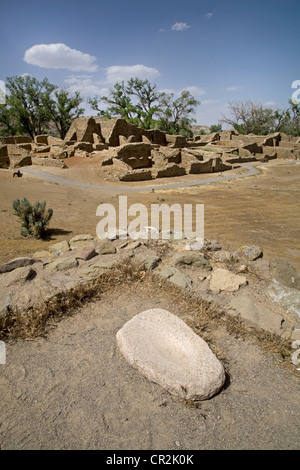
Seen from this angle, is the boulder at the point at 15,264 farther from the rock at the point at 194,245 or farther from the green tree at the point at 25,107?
the green tree at the point at 25,107

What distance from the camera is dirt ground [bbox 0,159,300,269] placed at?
268 inches

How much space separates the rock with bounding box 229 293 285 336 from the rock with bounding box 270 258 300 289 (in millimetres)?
954

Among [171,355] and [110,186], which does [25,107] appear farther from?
[171,355]

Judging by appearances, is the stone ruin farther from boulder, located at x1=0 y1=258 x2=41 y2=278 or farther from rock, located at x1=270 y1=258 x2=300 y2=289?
rock, located at x1=270 y1=258 x2=300 y2=289

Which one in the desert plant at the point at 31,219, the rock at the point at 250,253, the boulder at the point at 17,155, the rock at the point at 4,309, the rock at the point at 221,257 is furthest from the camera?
the boulder at the point at 17,155

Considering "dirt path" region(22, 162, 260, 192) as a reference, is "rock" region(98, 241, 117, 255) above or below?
below

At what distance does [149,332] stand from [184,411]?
32.7 inches

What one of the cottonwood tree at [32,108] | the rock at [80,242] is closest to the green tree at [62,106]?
the cottonwood tree at [32,108]

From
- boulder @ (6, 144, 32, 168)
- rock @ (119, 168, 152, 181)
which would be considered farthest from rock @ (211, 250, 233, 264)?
boulder @ (6, 144, 32, 168)

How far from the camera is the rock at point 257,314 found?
3.01m

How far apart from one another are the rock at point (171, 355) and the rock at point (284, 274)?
2187 mm

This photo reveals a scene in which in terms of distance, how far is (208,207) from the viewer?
11148 millimetres

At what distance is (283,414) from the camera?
82.2 inches
